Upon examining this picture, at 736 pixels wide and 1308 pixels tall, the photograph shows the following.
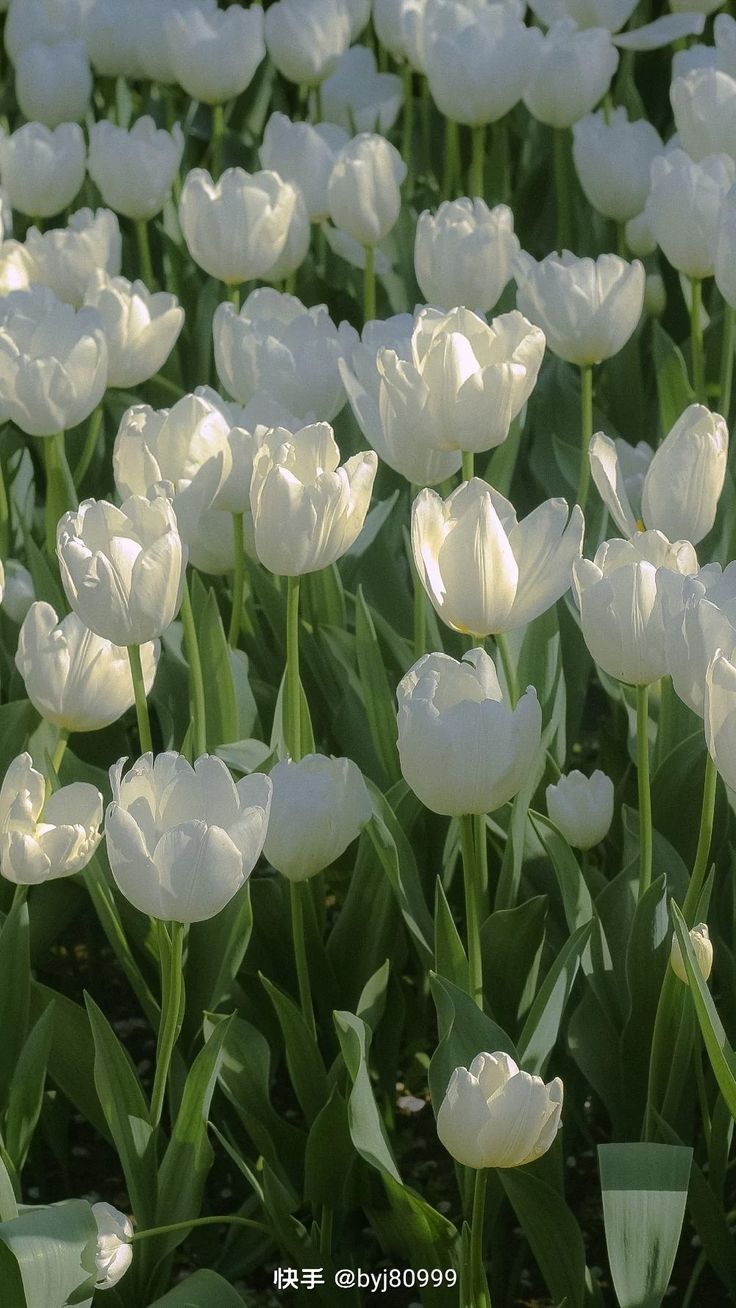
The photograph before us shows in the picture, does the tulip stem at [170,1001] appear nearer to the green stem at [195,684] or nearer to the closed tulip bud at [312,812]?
the closed tulip bud at [312,812]

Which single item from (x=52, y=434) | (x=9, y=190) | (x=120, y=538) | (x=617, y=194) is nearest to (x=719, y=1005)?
(x=120, y=538)

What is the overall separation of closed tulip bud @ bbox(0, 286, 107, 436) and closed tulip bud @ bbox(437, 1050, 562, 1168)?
800 mm

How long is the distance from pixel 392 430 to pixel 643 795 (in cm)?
38

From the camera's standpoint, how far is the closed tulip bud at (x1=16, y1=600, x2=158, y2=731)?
3.95 ft

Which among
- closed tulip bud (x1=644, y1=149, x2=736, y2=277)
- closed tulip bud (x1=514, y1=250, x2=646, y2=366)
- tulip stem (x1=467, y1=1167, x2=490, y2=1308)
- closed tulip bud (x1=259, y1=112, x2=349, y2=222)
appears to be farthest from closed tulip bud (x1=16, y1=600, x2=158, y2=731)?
closed tulip bud (x1=259, y1=112, x2=349, y2=222)

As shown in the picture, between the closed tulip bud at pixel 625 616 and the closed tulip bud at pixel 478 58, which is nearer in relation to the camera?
the closed tulip bud at pixel 625 616

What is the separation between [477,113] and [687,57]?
1.27 feet

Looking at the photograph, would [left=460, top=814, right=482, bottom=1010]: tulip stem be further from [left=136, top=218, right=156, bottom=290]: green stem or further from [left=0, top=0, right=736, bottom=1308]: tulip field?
[left=136, top=218, right=156, bottom=290]: green stem

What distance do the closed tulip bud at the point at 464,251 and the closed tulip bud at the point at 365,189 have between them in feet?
0.76

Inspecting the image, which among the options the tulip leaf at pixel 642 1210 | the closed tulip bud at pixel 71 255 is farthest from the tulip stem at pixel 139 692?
the closed tulip bud at pixel 71 255

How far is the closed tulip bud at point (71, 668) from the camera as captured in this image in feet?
3.95

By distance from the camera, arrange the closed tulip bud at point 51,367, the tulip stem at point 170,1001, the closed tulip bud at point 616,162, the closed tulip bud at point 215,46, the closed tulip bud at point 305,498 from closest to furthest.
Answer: the tulip stem at point 170,1001
the closed tulip bud at point 305,498
the closed tulip bud at point 51,367
the closed tulip bud at point 616,162
the closed tulip bud at point 215,46

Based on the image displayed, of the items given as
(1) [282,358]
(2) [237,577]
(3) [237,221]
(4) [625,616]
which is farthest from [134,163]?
(4) [625,616]

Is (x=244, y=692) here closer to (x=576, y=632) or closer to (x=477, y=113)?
(x=576, y=632)
